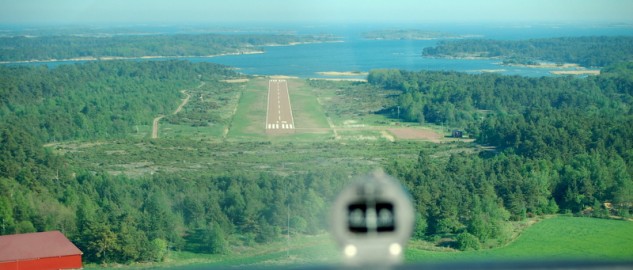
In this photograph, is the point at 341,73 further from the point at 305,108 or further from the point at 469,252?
the point at 469,252

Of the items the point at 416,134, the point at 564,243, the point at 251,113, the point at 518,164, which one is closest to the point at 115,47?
the point at 251,113

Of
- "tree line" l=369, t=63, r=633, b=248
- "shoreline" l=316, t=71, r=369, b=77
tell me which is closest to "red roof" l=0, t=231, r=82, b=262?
"tree line" l=369, t=63, r=633, b=248

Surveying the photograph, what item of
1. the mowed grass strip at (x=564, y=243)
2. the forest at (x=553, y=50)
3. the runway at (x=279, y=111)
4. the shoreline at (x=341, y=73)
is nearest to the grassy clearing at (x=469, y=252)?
the mowed grass strip at (x=564, y=243)

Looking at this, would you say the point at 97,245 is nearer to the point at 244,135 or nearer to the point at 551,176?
the point at 551,176

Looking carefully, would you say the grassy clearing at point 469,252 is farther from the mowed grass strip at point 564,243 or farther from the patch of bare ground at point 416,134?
the patch of bare ground at point 416,134

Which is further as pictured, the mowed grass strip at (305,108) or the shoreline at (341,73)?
the shoreline at (341,73)

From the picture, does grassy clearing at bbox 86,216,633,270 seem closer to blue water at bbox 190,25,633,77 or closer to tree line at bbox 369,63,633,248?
tree line at bbox 369,63,633,248

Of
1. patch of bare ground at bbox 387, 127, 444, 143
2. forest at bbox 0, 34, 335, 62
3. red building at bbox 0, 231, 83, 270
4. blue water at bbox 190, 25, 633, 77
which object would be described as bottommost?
patch of bare ground at bbox 387, 127, 444, 143

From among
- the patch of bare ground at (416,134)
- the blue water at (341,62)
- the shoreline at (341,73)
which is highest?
the blue water at (341,62)
